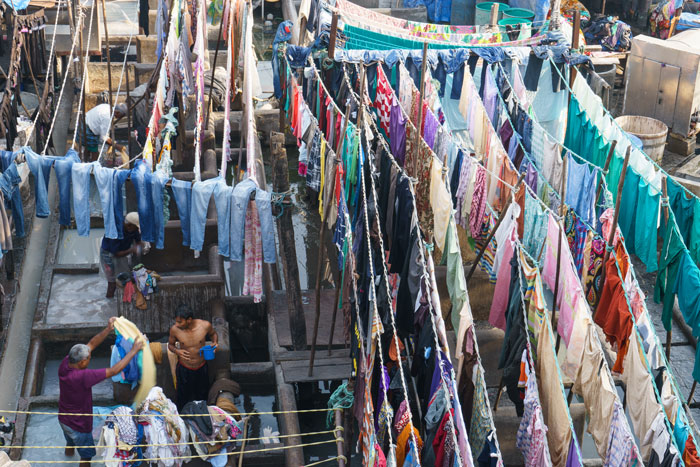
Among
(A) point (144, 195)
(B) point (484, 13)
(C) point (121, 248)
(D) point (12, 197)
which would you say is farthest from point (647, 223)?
(B) point (484, 13)

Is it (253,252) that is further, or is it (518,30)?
(518,30)

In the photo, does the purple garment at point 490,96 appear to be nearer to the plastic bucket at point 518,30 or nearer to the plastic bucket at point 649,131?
the plastic bucket at point 518,30

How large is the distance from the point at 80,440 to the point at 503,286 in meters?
4.63

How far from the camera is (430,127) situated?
12.6 meters

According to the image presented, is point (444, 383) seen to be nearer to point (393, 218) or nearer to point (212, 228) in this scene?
point (393, 218)

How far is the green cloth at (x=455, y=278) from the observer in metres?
9.23

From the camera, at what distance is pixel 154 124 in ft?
41.0

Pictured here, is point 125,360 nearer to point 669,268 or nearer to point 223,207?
point 223,207

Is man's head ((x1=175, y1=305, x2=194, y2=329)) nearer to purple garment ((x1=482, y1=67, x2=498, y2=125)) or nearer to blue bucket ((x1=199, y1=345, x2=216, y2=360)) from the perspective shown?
blue bucket ((x1=199, y1=345, x2=216, y2=360))

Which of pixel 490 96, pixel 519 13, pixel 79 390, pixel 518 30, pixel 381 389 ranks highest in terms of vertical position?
pixel 518 30

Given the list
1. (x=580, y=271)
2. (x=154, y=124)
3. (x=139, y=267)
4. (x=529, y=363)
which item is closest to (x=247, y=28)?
(x=154, y=124)

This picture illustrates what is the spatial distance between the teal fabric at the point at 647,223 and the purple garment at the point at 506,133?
2.12 m

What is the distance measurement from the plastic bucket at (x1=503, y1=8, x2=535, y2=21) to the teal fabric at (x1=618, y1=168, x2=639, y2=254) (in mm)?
8522

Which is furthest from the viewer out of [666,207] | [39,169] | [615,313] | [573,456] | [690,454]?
[666,207]
